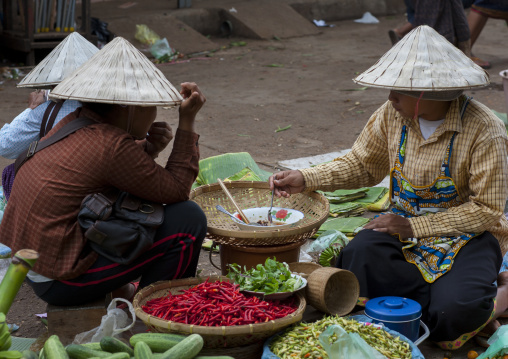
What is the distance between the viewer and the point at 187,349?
7.83ft

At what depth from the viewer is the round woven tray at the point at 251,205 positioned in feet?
10.3

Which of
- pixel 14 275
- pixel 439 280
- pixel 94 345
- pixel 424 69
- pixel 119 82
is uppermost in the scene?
pixel 424 69

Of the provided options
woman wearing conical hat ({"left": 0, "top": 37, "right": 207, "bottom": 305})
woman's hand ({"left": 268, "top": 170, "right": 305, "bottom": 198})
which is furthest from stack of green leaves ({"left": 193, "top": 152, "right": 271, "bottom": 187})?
woman wearing conical hat ({"left": 0, "top": 37, "right": 207, "bottom": 305})

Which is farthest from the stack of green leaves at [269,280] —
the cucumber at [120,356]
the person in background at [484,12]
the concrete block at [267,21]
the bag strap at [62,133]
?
the concrete block at [267,21]

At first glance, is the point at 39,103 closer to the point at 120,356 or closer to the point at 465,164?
the point at 120,356

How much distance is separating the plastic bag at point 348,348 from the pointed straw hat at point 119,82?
1100mm

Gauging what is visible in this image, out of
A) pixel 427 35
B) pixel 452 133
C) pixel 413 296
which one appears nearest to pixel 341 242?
pixel 413 296

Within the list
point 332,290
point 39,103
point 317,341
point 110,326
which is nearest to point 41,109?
point 39,103

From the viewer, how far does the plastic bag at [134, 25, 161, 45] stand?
9438mm

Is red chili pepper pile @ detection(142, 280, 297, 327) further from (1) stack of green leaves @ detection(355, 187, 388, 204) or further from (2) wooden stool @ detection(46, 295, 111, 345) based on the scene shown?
(1) stack of green leaves @ detection(355, 187, 388, 204)

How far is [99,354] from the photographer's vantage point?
2449mm

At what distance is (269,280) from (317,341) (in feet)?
1.13

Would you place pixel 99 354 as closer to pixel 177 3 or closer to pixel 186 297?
pixel 186 297

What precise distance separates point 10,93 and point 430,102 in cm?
540
